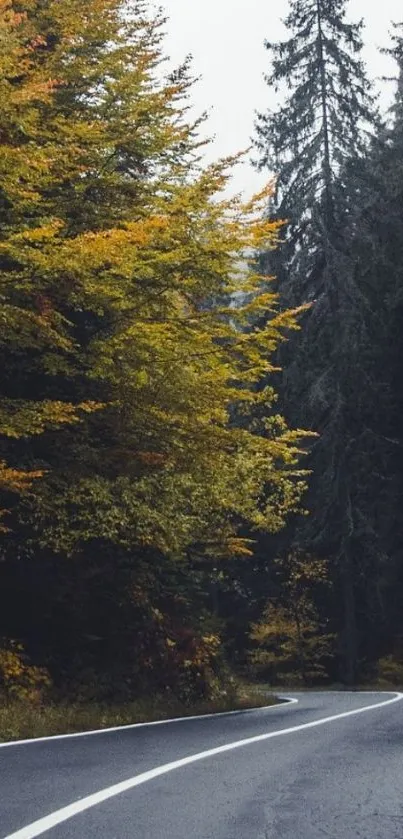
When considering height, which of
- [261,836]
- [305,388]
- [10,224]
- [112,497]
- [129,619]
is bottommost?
[261,836]

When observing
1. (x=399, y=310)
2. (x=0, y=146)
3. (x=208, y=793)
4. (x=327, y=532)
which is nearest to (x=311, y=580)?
(x=327, y=532)

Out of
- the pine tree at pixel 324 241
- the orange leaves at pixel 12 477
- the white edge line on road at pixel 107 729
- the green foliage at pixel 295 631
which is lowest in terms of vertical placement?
the white edge line on road at pixel 107 729

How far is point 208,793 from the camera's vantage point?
7.11 meters

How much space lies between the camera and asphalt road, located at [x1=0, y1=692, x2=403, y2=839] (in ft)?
19.2

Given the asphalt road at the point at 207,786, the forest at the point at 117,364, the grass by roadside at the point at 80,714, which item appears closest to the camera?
the asphalt road at the point at 207,786

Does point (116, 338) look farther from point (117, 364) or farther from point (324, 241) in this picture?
point (324, 241)

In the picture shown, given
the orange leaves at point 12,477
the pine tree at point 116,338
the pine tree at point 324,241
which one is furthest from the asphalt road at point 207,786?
the pine tree at point 324,241

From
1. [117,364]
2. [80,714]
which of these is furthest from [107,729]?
[117,364]

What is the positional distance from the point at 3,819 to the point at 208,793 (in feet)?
5.21

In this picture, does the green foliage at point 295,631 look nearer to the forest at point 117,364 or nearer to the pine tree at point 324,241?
the pine tree at point 324,241

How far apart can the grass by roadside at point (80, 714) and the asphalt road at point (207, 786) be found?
971 millimetres

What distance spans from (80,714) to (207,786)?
6482 mm

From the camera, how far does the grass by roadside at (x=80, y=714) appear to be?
12023mm

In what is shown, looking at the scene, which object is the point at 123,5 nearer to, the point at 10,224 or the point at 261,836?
the point at 10,224
